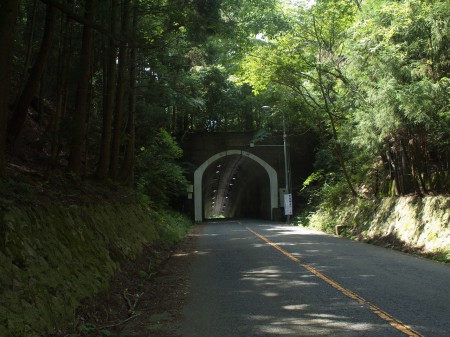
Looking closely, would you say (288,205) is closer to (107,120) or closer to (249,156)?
(249,156)

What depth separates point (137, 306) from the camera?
618 centimetres

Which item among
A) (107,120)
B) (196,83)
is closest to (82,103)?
(107,120)

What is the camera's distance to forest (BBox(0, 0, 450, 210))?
9.80 metres

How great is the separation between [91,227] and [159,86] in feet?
33.2

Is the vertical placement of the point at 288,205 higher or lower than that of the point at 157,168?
lower

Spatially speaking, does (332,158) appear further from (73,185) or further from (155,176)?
(73,185)

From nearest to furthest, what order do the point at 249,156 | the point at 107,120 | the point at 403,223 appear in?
the point at 107,120, the point at 403,223, the point at 249,156

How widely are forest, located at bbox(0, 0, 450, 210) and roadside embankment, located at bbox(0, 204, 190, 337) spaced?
1.30m

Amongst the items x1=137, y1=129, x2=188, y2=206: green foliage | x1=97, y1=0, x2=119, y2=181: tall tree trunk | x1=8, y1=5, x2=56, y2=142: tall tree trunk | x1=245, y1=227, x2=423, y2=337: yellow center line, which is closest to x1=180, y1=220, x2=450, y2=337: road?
x1=245, y1=227, x2=423, y2=337: yellow center line

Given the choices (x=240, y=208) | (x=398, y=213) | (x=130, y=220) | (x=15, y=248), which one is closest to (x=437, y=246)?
(x=398, y=213)

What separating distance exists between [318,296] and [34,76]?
754 cm

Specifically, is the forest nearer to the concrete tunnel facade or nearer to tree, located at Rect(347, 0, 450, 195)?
tree, located at Rect(347, 0, 450, 195)

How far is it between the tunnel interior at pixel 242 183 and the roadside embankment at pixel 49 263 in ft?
89.4

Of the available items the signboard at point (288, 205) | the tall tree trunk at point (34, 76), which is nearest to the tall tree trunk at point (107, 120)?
the tall tree trunk at point (34, 76)
